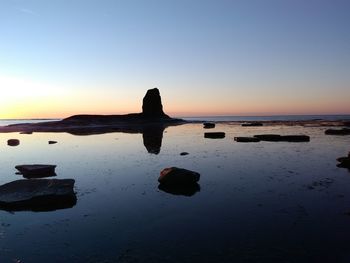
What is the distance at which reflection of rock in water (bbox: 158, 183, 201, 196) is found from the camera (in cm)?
1864

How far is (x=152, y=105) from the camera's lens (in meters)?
132

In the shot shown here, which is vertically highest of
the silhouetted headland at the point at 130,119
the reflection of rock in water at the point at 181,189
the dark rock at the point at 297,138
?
the silhouetted headland at the point at 130,119

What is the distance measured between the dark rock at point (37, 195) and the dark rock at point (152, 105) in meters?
113

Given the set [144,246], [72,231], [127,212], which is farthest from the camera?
[127,212]

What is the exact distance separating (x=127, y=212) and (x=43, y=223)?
3416mm

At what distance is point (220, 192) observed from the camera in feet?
60.4

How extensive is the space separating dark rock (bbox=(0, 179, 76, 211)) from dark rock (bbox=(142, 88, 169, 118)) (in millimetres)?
113005

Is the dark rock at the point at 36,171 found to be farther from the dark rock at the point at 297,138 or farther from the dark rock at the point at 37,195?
the dark rock at the point at 297,138

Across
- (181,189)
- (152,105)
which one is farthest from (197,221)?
(152,105)

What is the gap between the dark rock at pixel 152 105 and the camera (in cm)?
13138

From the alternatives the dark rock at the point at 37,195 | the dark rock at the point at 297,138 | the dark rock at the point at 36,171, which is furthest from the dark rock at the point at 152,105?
the dark rock at the point at 37,195

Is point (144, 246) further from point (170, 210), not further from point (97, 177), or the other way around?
point (97, 177)

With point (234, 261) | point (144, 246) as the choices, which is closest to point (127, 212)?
point (144, 246)

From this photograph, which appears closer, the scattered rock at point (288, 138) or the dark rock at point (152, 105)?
the scattered rock at point (288, 138)
